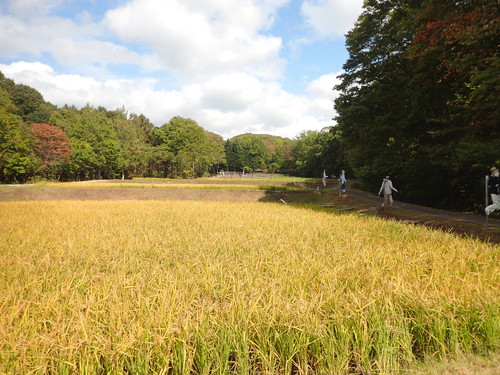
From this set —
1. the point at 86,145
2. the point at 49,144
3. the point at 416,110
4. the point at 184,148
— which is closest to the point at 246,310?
the point at 416,110

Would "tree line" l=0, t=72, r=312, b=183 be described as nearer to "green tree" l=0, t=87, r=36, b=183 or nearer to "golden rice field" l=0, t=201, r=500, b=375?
"green tree" l=0, t=87, r=36, b=183

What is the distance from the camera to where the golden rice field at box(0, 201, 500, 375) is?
7.61 feet

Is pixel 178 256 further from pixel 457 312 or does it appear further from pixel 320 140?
pixel 320 140

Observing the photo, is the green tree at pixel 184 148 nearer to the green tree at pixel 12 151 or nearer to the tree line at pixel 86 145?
the tree line at pixel 86 145

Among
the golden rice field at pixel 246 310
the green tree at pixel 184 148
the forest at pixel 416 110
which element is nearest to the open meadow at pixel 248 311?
the golden rice field at pixel 246 310

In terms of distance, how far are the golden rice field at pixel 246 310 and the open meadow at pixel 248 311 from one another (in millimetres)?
16

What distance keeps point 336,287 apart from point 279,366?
5.17ft

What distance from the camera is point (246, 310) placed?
291cm

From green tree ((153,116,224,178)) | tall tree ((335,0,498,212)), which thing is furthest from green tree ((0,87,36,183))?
tall tree ((335,0,498,212))

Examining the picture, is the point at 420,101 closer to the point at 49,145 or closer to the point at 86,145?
the point at 49,145

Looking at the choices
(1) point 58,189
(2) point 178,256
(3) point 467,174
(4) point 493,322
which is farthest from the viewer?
(1) point 58,189

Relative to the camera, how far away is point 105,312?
2.93 metres

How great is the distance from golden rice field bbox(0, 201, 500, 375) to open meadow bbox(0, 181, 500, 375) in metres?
0.02

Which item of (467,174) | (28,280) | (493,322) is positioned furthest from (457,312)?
(467,174)
